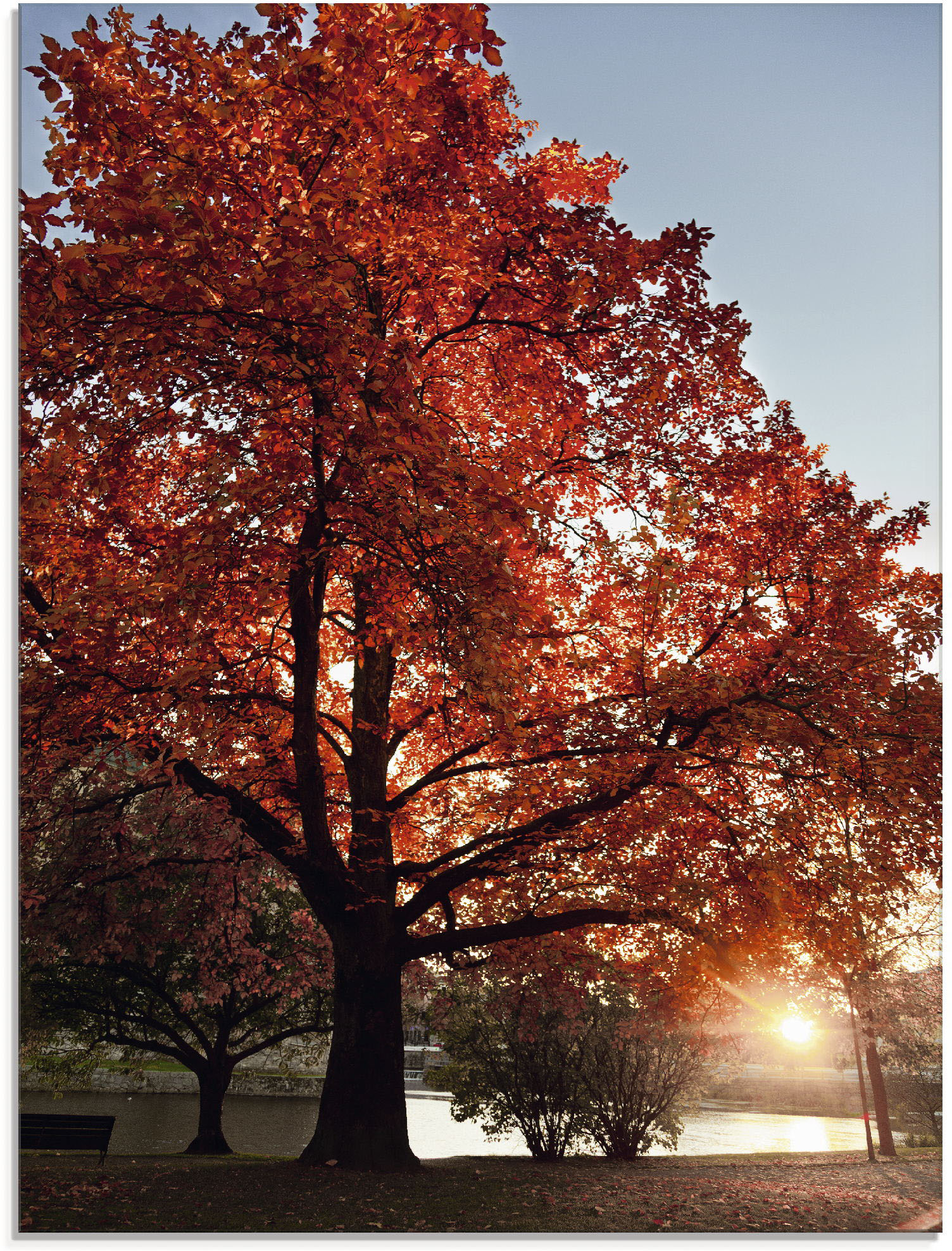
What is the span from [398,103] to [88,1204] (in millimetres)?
5986

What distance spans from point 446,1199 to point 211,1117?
7.47m

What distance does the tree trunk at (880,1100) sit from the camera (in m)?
11.5

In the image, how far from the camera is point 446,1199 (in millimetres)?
→ 5543

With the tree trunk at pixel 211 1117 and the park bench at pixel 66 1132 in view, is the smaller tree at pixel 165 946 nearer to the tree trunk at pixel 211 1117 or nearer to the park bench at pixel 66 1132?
the tree trunk at pixel 211 1117

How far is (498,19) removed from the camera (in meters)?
4.86

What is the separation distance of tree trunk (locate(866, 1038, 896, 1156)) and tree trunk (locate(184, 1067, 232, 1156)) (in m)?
8.70

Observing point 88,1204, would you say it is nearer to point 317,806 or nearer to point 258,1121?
point 317,806

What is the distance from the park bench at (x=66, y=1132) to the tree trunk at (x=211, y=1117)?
4264mm

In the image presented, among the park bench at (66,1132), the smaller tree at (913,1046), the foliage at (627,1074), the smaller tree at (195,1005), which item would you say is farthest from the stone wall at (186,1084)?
the smaller tree at (913,1046)

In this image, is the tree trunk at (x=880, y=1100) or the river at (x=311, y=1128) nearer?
the tree trunk at (x=880, y=1100)

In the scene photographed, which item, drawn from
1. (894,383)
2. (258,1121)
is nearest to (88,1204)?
(894,383)

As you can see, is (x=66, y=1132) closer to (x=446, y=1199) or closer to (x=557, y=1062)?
(x=446, y=1199)

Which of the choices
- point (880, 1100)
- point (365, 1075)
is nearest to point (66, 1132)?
point (365, 1075)

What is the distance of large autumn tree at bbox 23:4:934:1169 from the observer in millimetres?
3938
